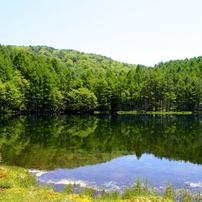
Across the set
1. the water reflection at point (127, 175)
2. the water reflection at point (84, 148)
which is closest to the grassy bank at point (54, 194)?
the water reflection at point (127, 175)

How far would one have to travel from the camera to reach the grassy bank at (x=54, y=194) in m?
19.2

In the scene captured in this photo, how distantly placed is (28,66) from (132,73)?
6510 centimetres

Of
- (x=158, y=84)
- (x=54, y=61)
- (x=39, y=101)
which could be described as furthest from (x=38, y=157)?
(x=54, y=61)

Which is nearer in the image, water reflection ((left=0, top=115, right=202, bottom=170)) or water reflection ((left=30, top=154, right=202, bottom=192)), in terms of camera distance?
water reflection ((left=30, top=154, right=202, bottom=192))

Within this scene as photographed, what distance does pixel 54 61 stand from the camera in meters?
182

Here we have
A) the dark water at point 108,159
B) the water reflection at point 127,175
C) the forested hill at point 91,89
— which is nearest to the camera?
the water reflection at point 127,175

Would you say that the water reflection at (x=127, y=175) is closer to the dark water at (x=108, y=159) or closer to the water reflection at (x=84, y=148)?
the dark water at (x=108, y=159)

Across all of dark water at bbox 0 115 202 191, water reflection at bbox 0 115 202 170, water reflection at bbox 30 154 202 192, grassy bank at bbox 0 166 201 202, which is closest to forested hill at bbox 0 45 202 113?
water reflection at bbox 0 115 202 170

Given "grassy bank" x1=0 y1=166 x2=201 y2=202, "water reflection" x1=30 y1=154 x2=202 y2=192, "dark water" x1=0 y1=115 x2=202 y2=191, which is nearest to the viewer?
"grassy bank" x1=0 y1=166 x2=201 y2=202

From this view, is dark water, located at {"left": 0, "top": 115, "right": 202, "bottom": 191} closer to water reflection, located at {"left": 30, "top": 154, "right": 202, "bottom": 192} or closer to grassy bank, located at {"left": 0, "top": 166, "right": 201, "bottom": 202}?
water reflection, located at {"left": 30, "top": 154, "right": 202, "bottom": 192}

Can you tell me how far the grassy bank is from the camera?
1923 cm

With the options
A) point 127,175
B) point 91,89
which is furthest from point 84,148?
point 91,89

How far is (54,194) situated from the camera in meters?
21.3

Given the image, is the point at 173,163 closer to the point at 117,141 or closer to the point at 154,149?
the point at 154,149
